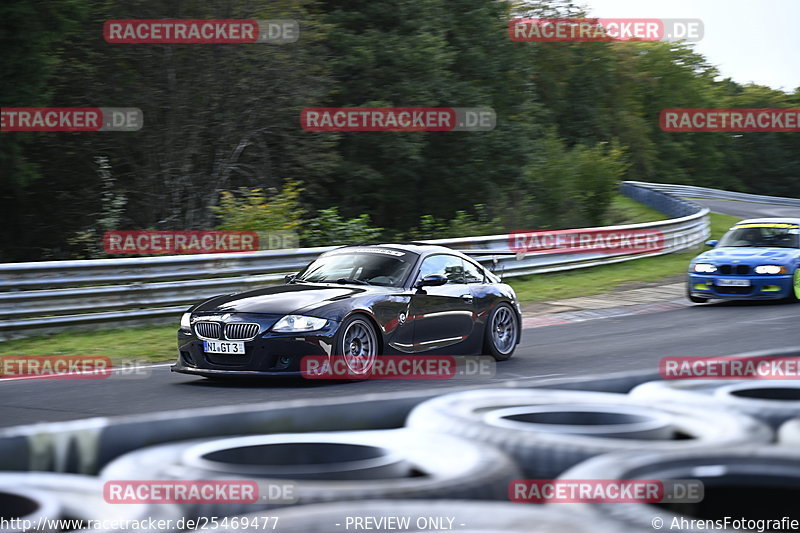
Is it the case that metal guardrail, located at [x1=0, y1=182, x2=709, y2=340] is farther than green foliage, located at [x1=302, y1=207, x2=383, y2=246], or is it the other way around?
green foliage, located at [x1=302, y1=207, x2=383, y2=246]

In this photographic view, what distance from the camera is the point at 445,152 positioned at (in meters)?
33.6

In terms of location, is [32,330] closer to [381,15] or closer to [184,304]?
[184,304]

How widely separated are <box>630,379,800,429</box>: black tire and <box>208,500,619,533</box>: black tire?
6.23 ft

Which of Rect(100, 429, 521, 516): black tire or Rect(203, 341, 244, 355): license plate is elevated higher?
Rect(100, 429, 521, 516): black tire

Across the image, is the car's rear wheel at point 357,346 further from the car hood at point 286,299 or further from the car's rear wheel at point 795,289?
the car's rear wheel at point 795,289

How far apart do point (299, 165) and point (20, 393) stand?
60.4 feet

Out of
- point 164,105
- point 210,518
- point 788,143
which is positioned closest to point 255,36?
point 164,105

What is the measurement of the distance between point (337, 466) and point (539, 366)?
24.9 ft

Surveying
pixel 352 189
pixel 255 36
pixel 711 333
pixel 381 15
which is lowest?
pixel 711 333

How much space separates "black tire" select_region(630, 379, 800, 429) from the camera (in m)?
4.62

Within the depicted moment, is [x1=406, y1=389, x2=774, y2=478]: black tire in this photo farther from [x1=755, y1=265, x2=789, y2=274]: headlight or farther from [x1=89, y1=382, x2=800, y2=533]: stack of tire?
[x1=755, y1=265, x2=789, y2=274]: headlight

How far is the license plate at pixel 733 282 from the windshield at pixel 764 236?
1.29 metres

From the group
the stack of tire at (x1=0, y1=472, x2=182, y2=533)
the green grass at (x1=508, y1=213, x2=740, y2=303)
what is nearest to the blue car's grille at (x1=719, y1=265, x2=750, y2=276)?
the green grass at (x1=508, y1=213, x2=740, y2=303)

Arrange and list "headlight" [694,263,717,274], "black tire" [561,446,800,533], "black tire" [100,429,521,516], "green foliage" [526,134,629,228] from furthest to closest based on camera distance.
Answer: "green foliage" [526,134,629,228]
"headlight" [694,263,717,274]
"black tire" [561,446,800,533]
"black tire" [100,429,521,516]
